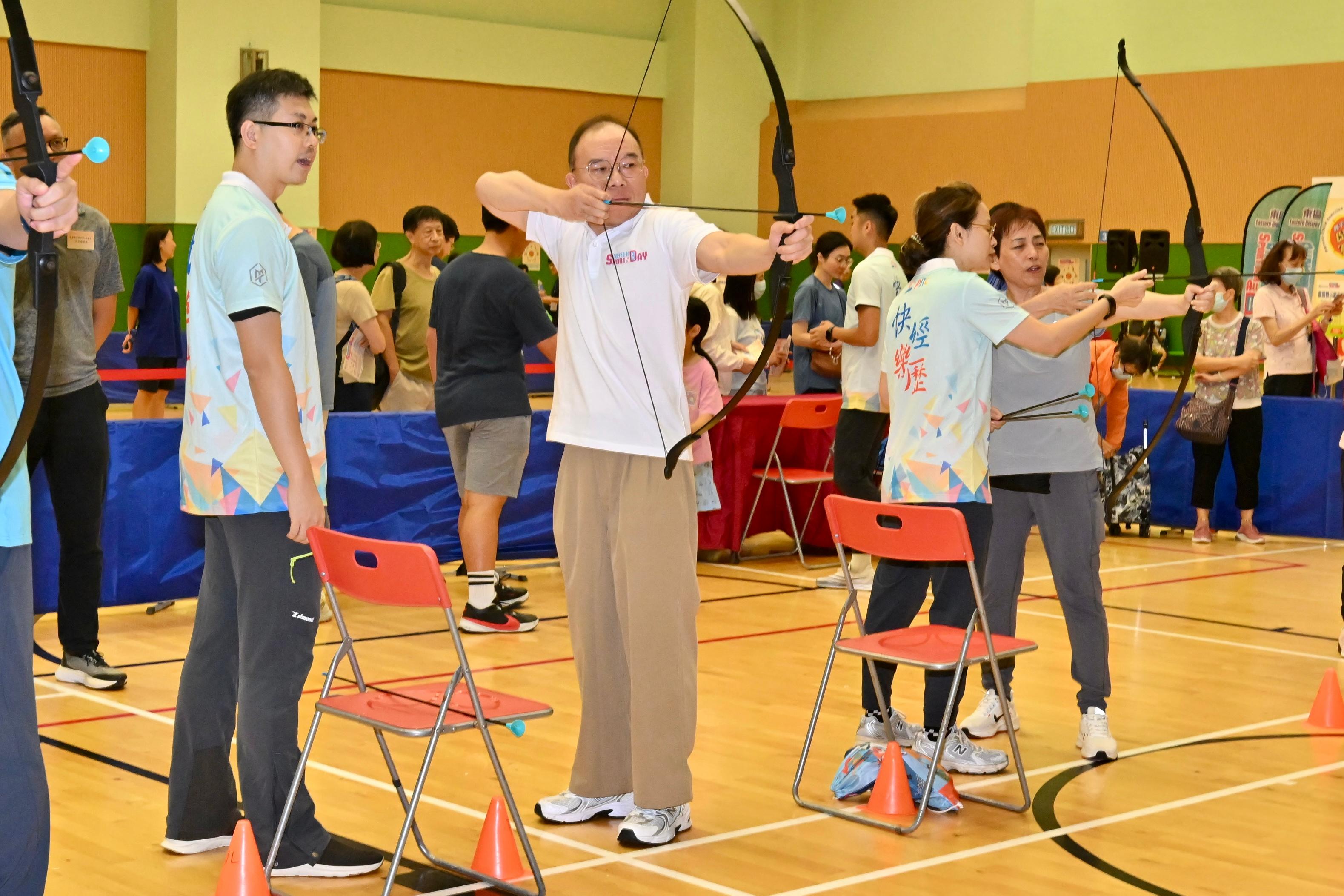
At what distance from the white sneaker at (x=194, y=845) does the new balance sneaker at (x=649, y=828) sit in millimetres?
792

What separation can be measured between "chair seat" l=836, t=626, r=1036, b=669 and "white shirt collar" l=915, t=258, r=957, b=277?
0.85 meters

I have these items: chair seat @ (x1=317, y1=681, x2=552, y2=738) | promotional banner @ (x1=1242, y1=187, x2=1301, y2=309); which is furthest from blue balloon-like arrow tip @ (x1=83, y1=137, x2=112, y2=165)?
promotional banner @ (x1=1242, y1=187, x2=1301, y2=309)

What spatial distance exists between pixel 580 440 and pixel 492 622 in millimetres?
2406

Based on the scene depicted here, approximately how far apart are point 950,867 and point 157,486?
134 inches

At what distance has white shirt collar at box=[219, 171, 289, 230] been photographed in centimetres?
290

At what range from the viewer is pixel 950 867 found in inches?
125

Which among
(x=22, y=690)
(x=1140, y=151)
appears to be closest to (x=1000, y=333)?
(x=22, y=690)

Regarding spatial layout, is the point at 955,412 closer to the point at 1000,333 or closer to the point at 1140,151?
the point at 1000,333

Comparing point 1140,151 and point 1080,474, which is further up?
point 1140,151

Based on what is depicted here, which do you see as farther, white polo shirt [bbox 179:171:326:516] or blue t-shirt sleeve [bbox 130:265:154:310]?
blue t-shirt sleeve [bbox 130:265:154:310]

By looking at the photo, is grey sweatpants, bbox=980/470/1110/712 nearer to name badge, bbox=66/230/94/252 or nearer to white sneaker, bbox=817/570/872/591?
white sneaker, bbox=817/570/872/591

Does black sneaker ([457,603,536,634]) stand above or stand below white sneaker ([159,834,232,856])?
above

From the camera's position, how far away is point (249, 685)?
291 centimetres

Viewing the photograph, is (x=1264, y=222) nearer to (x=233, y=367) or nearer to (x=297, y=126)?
(x=297, y=126)
